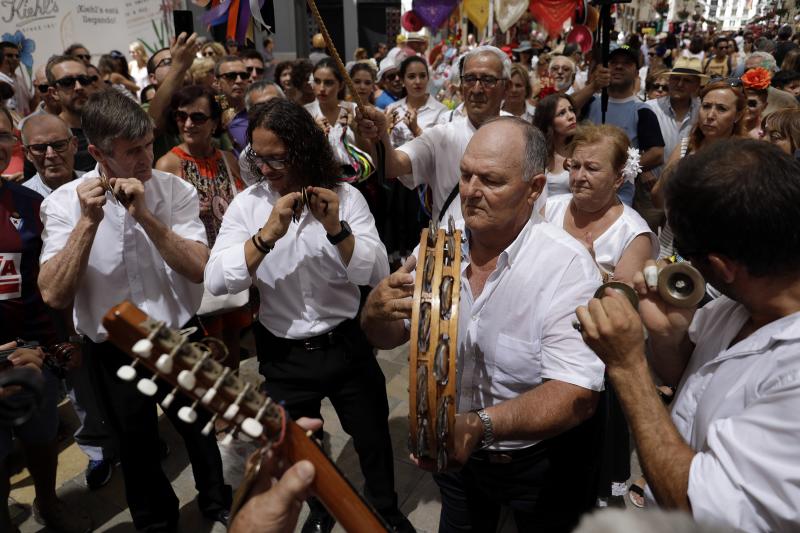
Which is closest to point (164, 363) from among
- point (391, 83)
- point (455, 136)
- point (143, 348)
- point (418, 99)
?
point (143, 348)

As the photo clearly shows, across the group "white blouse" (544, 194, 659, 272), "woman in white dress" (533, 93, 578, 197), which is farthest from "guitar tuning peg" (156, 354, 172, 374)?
"woman in white dress" (533, 93, 578, 197)

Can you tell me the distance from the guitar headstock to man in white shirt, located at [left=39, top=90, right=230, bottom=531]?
147cm

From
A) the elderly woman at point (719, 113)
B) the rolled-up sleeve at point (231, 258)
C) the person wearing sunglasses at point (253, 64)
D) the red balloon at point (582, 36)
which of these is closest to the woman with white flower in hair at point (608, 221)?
the elderly woman at point (719, 113)

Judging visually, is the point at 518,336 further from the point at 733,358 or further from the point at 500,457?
the point at 733,358

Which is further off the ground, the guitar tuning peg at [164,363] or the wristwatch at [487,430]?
the guitar tuning peg at [164,363]

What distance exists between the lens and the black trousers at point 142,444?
9.09 feet

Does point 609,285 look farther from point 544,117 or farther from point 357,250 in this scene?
point 544,117

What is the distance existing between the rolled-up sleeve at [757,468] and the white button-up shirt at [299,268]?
5.61 ft

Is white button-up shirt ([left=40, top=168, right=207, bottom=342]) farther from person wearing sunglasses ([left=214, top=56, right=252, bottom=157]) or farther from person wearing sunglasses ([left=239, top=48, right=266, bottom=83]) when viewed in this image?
person wearing sunglasses ([left=239, top=48, right=266, bottom=83])

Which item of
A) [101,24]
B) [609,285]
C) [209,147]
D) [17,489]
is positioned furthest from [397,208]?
[101,24]

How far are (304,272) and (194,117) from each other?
195 centimetres

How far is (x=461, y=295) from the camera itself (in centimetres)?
220

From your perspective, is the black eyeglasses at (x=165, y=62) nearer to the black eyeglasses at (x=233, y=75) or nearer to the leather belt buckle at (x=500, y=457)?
the black eyeglasses at (x=233, y=75)

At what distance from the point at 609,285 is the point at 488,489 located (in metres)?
1.07
